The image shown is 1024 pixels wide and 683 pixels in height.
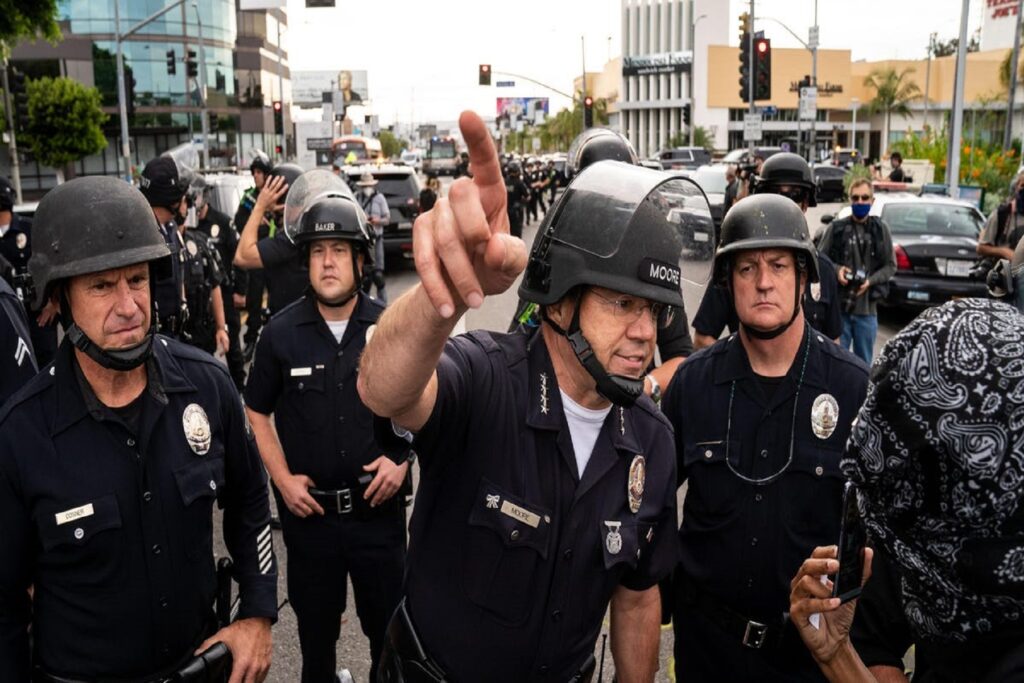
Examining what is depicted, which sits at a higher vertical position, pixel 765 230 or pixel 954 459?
pixel 765 230

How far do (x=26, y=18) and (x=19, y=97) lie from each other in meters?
11.2

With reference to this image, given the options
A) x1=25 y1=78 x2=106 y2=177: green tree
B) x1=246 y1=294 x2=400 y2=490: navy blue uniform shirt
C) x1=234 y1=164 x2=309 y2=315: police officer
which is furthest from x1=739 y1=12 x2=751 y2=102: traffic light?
x1=25 y1=78 x2=106 y2=177: green tree

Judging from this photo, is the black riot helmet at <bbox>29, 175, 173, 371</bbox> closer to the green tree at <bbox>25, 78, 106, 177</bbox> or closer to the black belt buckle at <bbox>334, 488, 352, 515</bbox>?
the black belt buckle at <bbox>334, 488, 352, 515</bbox>

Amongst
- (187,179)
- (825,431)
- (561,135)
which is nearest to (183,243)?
(187,179)

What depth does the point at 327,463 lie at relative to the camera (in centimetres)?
425

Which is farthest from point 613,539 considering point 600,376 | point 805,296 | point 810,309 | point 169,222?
point 169,222

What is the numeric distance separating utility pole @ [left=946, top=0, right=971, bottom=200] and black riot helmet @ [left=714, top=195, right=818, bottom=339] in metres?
20.3

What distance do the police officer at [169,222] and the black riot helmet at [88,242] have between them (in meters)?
3.91

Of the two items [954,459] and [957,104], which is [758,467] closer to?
[954,459]

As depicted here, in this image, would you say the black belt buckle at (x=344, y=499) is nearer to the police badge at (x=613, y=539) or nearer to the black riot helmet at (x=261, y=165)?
the police badge at (x=613, y=539)

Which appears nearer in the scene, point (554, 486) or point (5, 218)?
point (554, 486)

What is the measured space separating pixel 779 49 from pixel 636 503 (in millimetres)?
87136

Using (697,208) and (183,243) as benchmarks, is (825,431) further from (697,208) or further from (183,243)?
(183,243)

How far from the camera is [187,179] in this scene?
7.45 meters
